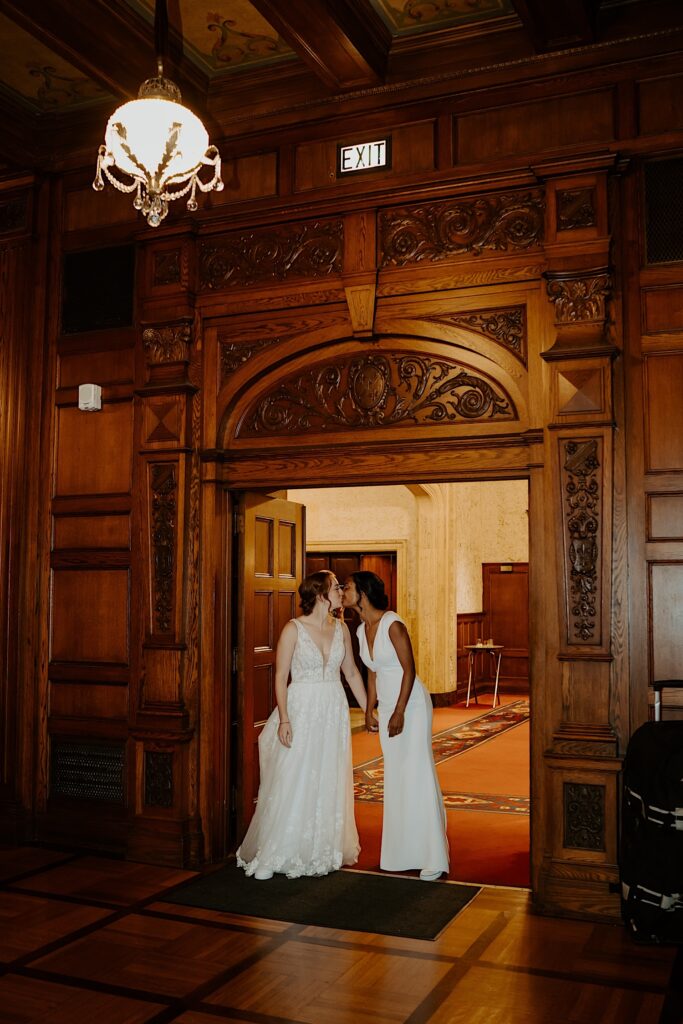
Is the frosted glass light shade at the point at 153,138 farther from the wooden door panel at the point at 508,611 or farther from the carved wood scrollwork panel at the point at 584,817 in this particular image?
the wooden door panel at the point at 508,611

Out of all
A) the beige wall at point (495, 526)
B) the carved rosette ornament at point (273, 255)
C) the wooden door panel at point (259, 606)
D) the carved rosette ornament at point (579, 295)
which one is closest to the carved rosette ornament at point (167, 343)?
the carved rosette ornament at point (273, 255)

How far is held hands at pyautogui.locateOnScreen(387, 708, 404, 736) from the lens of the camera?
519 centimetres

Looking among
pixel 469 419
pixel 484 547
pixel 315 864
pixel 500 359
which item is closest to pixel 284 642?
pixel 315 864

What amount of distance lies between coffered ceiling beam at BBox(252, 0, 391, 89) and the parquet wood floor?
4394 mm

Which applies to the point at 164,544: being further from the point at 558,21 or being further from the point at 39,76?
the point at 558,21

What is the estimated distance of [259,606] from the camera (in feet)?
19.5

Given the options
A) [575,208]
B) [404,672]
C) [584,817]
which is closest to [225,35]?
[575,208]

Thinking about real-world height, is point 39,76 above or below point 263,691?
above

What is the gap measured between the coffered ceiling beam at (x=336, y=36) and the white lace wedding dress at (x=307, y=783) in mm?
3079

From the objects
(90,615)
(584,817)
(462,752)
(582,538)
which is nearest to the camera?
(584,817)

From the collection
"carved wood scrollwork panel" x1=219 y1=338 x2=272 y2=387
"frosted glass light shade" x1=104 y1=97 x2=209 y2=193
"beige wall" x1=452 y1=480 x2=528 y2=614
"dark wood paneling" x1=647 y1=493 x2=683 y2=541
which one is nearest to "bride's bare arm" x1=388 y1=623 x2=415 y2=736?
"dark wood paneling" x1=647 y1=493 x2=683 y2=541

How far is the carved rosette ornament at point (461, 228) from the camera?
16.4 ft

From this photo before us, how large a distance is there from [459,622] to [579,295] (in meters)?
9.49

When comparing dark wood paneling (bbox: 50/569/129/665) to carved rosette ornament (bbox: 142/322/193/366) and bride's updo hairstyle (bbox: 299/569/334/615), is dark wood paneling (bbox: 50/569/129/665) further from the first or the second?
carved rosette ornament (bbox: 142/322/193/366)
